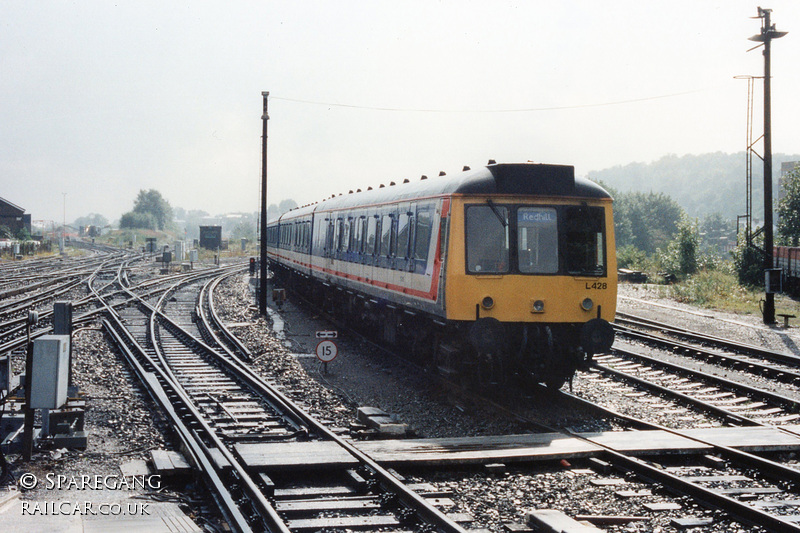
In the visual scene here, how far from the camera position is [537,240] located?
11.3 m

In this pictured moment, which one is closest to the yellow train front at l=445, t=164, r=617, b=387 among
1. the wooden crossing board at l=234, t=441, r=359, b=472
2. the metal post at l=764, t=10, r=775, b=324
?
the wooden crossing board at l=234, t=441, r=359, b=472

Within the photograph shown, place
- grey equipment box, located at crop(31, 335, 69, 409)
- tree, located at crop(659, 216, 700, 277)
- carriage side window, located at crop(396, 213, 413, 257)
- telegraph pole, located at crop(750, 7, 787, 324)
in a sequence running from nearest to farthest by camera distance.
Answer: grey equipment box, located at crop(31, 335, 69, 409) → carriage side window, located at crop(396, 213, 413, 257) → telegraph pole, located at crop(750, 7, 787, 324) → tree, located at crop(659, 216, 700, 277)

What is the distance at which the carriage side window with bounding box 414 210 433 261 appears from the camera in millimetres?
12266

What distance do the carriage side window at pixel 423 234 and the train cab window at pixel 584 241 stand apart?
1983 millimetres

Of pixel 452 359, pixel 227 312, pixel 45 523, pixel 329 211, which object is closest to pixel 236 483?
pixel 45 523

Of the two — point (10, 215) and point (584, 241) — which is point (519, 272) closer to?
point (584, 241)

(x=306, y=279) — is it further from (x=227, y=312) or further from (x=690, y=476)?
(x=690, y=476)

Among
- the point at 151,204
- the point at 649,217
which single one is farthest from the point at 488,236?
the point at 151,204

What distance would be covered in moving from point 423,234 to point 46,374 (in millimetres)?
5848

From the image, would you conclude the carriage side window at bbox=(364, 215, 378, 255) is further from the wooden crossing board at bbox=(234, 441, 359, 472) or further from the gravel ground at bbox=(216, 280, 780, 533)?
the wooden crossing board at bbox=(234, 441, 359, 472)

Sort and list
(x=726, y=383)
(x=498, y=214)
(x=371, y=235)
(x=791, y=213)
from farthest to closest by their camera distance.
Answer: (x=791, y=213) < (x=371, y=235) < (x=726, y=383) < (x=498, y=214)

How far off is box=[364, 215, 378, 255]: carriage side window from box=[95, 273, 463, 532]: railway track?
10.4ft

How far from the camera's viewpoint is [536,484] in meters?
7.52

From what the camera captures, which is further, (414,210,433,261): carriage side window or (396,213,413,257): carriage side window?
(396,213,413,257): carriage side window
